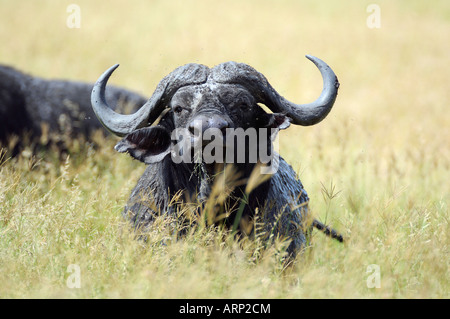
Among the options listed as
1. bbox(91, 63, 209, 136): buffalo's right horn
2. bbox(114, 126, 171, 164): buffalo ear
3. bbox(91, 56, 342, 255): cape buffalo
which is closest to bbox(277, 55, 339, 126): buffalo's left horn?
bbox(91, 56, 342, 255): cape buffalo

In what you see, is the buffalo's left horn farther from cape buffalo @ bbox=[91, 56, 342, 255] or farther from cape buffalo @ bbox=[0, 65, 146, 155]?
cape buffalo @ bbox=[0, 65, 146, 155]

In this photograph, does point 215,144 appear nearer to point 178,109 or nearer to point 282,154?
point 178,109

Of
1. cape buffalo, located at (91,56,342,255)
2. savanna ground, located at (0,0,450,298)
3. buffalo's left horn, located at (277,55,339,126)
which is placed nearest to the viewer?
savanna ground, located at (0,0,450,298)

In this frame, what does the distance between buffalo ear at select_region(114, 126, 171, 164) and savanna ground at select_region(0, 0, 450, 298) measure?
0.48 meters

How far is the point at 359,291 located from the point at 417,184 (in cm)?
419

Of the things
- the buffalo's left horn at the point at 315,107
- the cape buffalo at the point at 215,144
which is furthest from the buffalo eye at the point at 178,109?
the buffalo's left horn at the point at 315,107

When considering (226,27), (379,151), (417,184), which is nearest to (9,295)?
(417,184)

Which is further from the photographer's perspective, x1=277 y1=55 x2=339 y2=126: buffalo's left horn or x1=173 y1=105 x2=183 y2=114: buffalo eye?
x1=277 y1=55 x2=339 y2=126: buffalo's left horn

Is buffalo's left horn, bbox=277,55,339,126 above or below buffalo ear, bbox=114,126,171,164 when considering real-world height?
above

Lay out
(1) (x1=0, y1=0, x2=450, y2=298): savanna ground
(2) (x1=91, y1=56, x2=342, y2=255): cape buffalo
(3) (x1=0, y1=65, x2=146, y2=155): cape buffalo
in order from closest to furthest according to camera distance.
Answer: (1) (x1=0, y1=0, x2=450, y2=298): savanna ground, (2) (x1=91, y1=56, x2=342, y2=255): cape buffalo, (3) (x1=0, y1=65, x2=146, y2=155): cape buffalo

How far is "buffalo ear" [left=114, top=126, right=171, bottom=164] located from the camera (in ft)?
14.1

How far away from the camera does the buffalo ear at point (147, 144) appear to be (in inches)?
169

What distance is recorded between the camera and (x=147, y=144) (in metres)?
4.36

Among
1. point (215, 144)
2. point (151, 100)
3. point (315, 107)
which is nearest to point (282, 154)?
point (315, 107)
